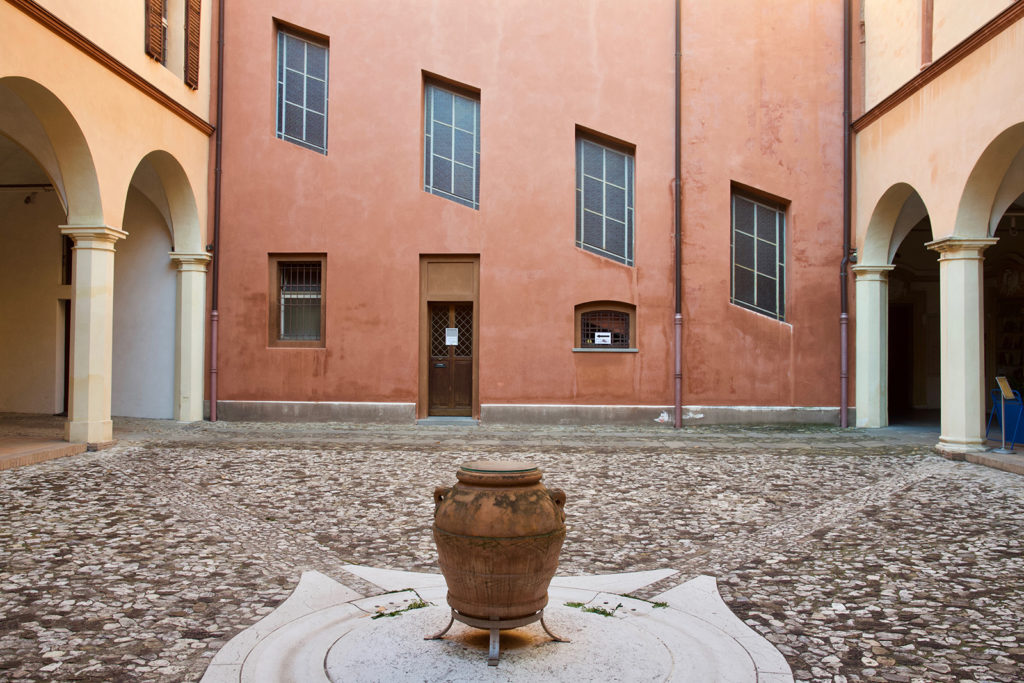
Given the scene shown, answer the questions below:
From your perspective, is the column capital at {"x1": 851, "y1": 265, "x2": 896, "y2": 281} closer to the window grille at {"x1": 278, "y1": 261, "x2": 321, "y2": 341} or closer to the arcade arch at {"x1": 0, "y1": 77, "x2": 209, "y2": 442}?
the window grille at {"x1": 278, "y1": 261, "x2": 321, "y2": 341}

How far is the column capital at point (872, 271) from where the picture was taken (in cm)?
1320

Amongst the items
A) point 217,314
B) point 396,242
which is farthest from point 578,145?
→ point 217,314

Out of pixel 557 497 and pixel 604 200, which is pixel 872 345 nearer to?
pixel 604 200

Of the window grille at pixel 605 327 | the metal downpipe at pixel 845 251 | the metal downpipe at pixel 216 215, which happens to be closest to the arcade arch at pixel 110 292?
the metal downpipe at pixel 216 215

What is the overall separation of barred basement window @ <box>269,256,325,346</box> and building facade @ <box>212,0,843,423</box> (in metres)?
0.20

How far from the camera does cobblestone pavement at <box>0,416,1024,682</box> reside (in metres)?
3.93

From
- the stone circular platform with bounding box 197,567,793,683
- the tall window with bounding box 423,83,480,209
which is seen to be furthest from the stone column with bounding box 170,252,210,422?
the stone circular platform with bounding box 197,567,793,683

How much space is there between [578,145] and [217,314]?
741 cm

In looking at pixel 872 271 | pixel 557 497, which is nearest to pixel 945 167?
pixel 872 271

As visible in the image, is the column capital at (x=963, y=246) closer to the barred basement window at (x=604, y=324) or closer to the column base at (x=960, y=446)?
the column base at (x=960, y=446)

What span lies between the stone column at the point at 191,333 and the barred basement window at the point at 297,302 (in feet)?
4.34

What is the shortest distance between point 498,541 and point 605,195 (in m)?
11.3

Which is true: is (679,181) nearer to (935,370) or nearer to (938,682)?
(935,370)

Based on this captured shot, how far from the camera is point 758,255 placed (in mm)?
13977
